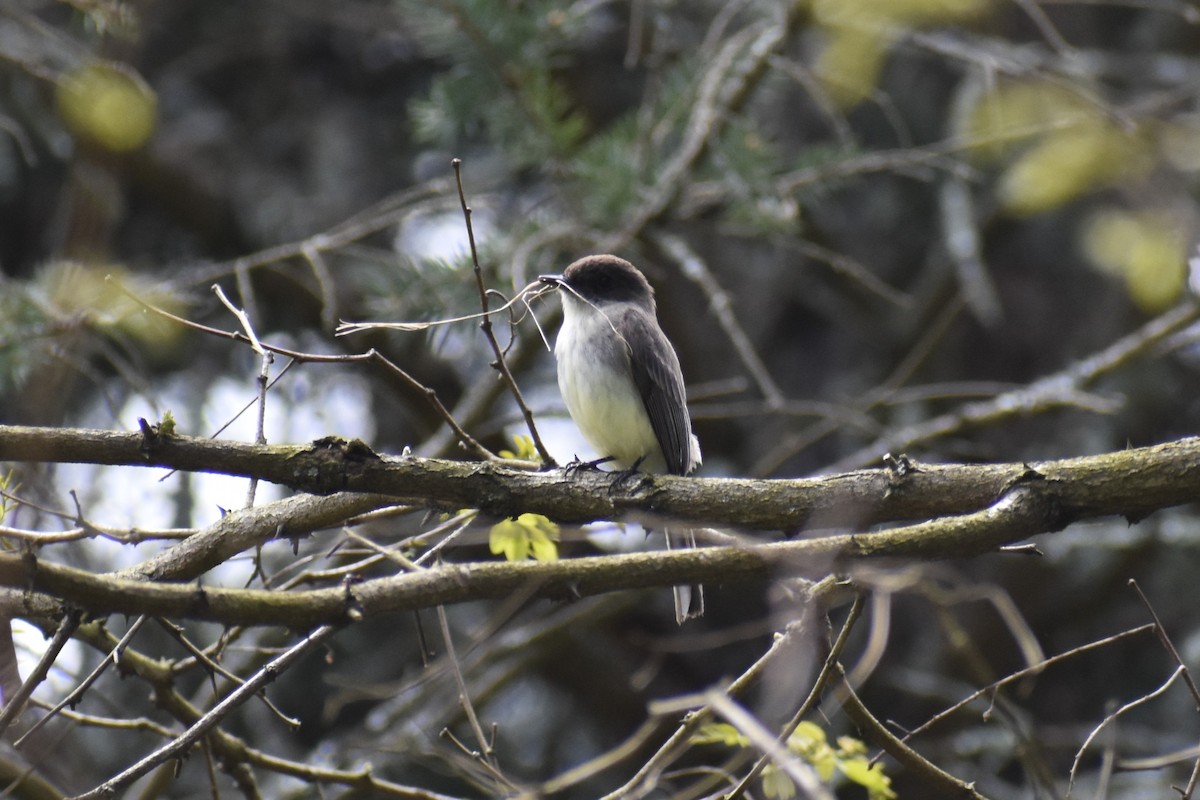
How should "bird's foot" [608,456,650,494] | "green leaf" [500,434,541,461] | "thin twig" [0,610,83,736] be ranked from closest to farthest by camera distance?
"thin twig" [0,610,83,736] < "bird's foot" [608,456,650,494] < "green leaf" [500,434,541,461]

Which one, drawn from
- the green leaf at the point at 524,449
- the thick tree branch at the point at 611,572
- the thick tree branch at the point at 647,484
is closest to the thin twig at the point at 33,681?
the thick tree branch at the point at 611,572

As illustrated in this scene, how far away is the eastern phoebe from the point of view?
13.3 ft

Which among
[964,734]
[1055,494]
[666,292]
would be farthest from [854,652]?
[1055,494]

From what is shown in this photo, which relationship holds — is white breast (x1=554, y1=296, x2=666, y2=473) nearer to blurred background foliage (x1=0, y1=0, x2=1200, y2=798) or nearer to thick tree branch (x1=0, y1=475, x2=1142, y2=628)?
blurred background foliage (x1=0, y1=0, x2=1200, y2=798)

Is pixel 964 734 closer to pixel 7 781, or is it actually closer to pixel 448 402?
pixel 448 402

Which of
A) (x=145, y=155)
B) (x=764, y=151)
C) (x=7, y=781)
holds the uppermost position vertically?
(x=145, y=155)

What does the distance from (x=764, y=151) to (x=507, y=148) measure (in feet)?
3.41

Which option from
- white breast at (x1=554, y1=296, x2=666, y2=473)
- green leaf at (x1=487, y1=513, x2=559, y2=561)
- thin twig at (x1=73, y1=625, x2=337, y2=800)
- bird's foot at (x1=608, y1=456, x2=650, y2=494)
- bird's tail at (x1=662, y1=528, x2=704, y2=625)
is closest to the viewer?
thin twig at (x1=73, y1=625, x2=337, y2=800)

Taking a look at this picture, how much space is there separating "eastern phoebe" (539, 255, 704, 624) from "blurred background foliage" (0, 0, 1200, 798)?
0.22 metres

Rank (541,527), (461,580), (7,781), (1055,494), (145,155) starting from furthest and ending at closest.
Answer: (145,155)
(541,527)
(7,781)
(1055,494)
(461,580)

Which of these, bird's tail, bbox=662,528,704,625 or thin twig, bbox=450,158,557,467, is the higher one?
thin twig, bbox=450,158,557,467

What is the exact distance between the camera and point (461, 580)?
2082 millimetres

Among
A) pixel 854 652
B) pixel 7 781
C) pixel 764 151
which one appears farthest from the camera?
pixel 854 652

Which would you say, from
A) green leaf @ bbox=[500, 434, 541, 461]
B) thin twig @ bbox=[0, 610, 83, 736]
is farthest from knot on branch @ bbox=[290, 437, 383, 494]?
green leaf @ bbox=[500, 434, 541, 461]
